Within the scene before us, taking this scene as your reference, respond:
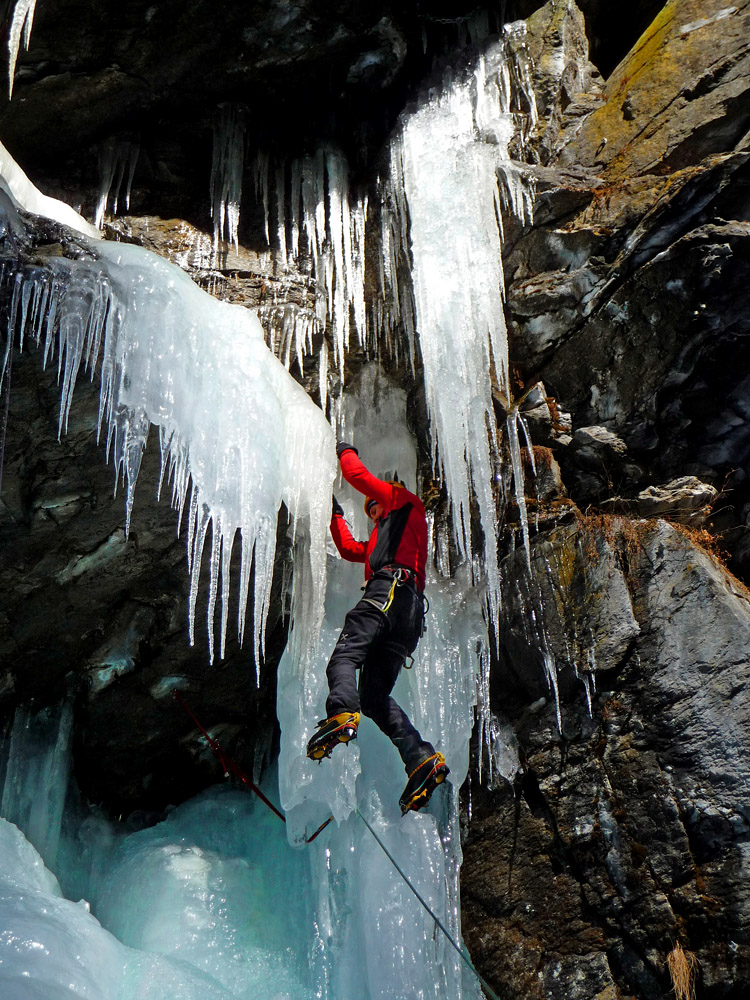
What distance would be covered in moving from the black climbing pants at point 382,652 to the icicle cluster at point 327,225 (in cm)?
210

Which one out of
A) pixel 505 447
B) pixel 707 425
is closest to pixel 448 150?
pixel 505 447

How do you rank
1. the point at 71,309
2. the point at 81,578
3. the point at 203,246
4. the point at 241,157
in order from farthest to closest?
the point at 241,157 → the point at 203,246 → the point at 81,578 → the point at 71,309

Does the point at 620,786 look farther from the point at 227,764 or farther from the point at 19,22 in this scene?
the point at 19,22

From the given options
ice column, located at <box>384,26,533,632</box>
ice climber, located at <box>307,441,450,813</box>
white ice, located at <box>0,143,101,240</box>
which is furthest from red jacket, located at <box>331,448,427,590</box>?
white ice, located at <box>0,143,101,240</box>

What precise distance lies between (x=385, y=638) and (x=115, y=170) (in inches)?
176

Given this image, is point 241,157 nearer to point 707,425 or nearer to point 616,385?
point 616,385

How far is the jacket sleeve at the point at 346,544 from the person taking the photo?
5164 mm

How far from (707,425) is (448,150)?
122 inches

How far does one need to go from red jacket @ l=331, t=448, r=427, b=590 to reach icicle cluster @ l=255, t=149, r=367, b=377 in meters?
1.41

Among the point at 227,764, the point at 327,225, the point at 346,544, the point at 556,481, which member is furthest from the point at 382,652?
the point at 327,225

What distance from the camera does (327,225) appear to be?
664 centimetres

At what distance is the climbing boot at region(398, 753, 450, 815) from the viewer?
4.04 metres

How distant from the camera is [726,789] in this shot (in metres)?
4.33

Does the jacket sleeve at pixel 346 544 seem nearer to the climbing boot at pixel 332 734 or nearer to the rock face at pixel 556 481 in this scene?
the rock face at pixel 556 481
